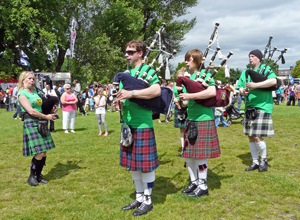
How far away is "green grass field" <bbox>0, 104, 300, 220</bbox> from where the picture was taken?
3500 mm

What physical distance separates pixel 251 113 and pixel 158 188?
7.38 feet

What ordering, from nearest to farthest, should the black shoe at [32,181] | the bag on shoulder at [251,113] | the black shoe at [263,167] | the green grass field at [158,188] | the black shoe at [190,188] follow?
the green grass field at [158,188]
the black shoe at [190,188]
the black shoe at [32,181]
the bag on shoulder at [251,113]
the black shoe at [263,167]

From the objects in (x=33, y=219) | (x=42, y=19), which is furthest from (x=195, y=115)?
(x=42, y=19)

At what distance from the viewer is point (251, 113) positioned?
4.86m

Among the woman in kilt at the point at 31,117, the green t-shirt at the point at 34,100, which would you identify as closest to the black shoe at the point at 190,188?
the woman in kilt at the point at 31,117

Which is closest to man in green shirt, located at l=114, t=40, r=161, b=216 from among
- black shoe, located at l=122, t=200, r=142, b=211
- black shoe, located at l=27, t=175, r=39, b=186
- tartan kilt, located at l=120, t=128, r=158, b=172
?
tartan kilt, located at l=120, t=128, r=158, b=172

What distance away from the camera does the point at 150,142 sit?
3322 millimetres

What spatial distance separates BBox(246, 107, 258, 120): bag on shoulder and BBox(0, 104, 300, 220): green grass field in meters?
1.08

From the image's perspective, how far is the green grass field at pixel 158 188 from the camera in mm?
3500

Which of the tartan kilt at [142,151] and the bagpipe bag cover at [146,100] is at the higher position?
the bagpipe bag cover at [146,100]

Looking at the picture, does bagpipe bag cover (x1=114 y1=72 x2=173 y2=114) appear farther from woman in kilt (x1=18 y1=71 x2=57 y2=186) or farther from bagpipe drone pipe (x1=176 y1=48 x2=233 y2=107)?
woman in kilt (x1=18 y1=71 x2=57 y2=186)

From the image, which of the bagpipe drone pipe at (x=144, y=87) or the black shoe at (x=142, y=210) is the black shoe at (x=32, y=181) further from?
the bagpipe drone pipe at (x=144, y=87)

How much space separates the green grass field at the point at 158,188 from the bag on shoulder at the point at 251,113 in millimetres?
1081

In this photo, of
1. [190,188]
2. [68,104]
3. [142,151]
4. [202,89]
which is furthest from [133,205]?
[68,104]
